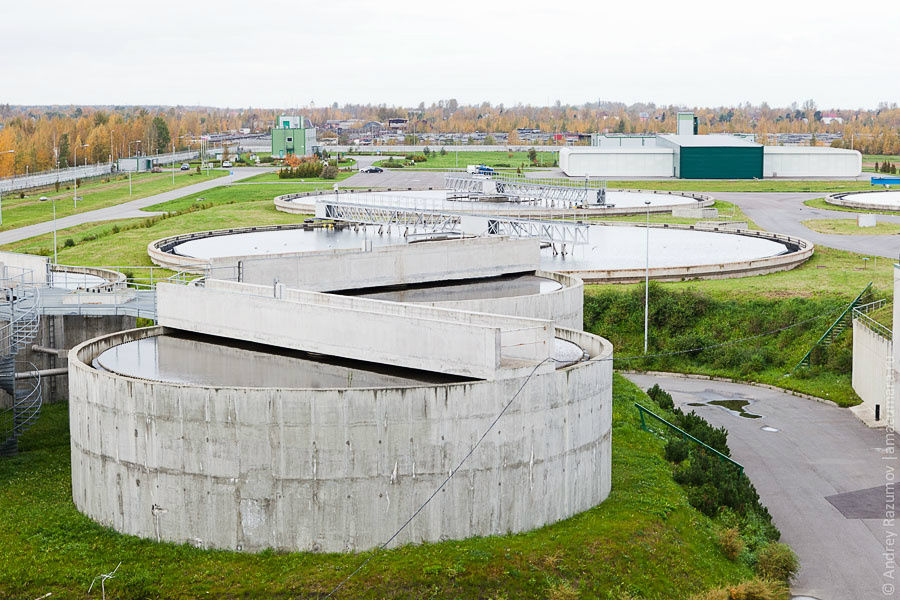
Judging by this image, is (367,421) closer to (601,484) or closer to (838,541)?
(601,484)

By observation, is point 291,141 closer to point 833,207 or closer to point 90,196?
point 90,196

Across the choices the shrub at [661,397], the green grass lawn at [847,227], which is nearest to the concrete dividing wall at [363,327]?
the shrub at [661,397]

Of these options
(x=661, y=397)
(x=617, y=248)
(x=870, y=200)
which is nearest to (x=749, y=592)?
(x=661, y=397)

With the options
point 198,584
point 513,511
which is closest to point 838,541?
point 513,511

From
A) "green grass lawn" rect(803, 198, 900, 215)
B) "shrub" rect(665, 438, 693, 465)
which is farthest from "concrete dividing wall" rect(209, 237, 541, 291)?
"green grass lawn" rect(803, 198, 900, 215)

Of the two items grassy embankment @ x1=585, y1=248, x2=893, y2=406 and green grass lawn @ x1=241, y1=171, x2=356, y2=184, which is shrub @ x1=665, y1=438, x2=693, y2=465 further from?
green grass lawn @ x1=241, y1=171, x2=356, y2=184

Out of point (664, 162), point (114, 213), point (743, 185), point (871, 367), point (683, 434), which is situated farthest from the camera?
point (664, 162)

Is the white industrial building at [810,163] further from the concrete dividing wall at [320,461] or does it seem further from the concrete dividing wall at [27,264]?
the concrete dividing wall at [320,461]
